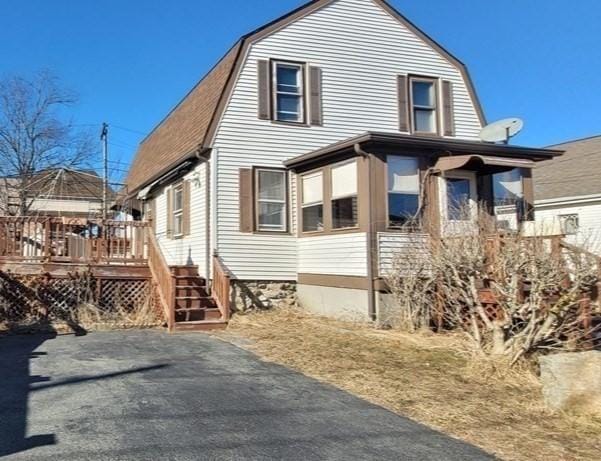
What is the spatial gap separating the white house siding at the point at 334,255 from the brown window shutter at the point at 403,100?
13.8 ft

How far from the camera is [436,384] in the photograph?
684 cm

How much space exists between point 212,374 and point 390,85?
10080 millimetres

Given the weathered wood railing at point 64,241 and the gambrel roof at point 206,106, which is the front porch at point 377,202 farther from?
the weathered wood railing at point 64,241

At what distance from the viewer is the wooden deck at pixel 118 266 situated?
1137 cm

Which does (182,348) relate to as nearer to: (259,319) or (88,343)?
(88,343)

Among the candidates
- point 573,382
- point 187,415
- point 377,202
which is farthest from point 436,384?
point 377,202

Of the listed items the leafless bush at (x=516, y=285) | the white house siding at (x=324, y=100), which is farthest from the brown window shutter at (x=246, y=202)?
the leafless bush at (x=516, y=285)

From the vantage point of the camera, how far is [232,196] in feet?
42.6

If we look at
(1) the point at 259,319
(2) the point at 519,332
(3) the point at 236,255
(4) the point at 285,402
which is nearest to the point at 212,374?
(4) the point at 285,402

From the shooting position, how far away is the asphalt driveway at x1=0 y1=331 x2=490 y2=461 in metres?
4.46

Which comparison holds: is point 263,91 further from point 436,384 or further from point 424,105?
point 436,384

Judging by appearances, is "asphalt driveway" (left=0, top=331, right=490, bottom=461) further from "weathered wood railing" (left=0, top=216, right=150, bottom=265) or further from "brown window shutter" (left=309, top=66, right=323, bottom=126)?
"brown window shutter" (left=309, top=66, right=323, bottom=126)

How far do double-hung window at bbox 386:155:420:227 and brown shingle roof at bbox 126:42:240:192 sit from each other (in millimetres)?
4355

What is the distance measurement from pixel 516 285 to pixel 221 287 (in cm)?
615
